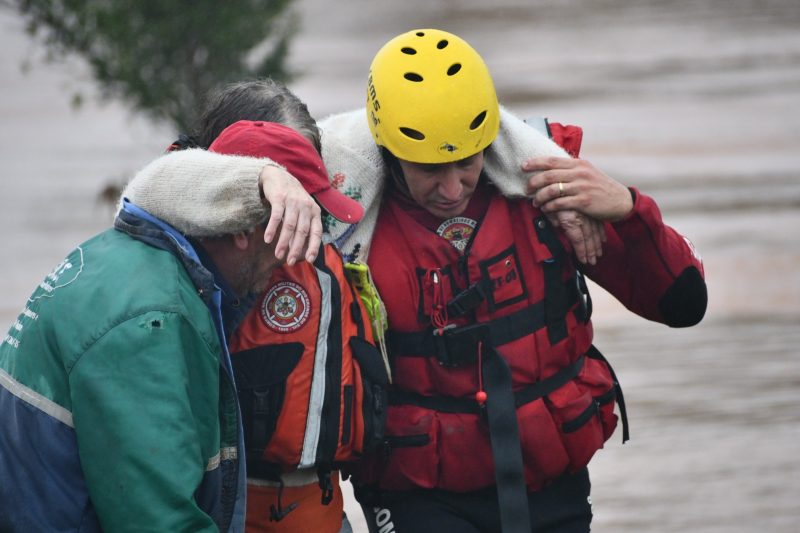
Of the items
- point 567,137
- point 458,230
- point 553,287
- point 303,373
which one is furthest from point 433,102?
point 303,373

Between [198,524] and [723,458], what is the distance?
4535 mm

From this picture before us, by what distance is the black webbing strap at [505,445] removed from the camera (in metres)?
3.30

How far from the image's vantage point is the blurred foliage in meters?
10.4

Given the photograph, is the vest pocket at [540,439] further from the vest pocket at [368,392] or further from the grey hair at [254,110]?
the grey hair at [254,110]

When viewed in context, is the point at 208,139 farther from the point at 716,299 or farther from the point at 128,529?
the point at 716,299

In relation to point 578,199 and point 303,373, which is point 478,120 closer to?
point 578,199

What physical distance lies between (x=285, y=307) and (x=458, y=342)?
1.68 ft

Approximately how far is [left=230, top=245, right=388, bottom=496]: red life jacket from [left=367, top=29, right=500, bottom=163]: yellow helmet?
A: 404 millimetres

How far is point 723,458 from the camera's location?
6578 mm

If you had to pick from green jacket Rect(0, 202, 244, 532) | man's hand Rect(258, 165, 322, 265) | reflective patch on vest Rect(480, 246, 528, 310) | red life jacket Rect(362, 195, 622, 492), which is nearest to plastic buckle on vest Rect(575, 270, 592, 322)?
red life jacket Rect(362, 195, 622, 492)

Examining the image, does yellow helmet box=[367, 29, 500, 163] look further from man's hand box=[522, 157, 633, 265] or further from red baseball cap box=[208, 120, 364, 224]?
red baseball cap box=[208, 120, 364, 224]

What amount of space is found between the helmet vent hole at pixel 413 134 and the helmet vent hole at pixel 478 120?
12cm

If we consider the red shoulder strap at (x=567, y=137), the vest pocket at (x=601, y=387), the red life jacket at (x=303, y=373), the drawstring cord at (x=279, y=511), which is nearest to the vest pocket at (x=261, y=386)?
the red life jacket at (x=303, y=373)

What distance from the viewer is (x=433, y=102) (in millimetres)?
3350
